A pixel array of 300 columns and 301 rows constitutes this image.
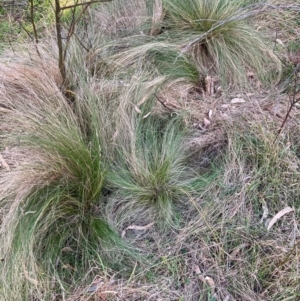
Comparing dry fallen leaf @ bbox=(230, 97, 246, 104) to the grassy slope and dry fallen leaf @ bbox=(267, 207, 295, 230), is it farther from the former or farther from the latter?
dry fallen leaf @ bbox=(267, 207, 295, 230)

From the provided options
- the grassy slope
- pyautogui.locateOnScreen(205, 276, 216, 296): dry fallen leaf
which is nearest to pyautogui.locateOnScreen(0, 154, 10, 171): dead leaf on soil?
the grassy slope

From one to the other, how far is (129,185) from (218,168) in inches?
16.5

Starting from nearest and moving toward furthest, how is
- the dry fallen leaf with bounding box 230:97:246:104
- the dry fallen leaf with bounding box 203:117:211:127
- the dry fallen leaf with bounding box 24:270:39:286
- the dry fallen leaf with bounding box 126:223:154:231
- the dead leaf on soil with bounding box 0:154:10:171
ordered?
the dry fallen leaf with bounding box 24:270:39:286, the dry fallen leaf with bounding box 126:223:154:231, the dead leaf on soil with bounding box 0:154:10:171, the dry fallen leaf with bounding box 203:117:211:127, the dry fallen leaf with bounding box 230:97:246:104

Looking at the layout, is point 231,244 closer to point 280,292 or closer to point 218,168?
point 280,292

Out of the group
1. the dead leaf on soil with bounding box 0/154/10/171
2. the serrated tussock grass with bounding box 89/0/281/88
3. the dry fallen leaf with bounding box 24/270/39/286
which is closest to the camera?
the dry fallen leaf with bounding box 24/270/39/286

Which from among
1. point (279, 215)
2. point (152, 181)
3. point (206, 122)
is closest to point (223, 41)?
point (206, 122)

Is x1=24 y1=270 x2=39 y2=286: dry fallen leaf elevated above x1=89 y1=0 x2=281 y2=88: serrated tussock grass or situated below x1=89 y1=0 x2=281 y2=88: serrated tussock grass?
below

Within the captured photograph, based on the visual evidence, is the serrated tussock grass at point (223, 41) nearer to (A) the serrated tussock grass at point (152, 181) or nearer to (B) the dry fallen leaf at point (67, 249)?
(A) the serrated tussock grass at point (152, 181)

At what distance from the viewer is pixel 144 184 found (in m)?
1.85

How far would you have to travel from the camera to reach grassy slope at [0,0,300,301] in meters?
1.55

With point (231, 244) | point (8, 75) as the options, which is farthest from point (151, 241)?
point (8, 75)

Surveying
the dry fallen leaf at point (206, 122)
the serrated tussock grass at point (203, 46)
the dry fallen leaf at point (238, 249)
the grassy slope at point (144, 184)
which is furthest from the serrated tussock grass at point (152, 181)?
the serrated tussock grass at point (203, 46)

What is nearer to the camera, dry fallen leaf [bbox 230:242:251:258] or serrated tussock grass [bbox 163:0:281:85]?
dry fallen leaf [bbox 230:242:251:258]

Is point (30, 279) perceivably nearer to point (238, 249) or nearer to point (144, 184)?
point (144, 184)
